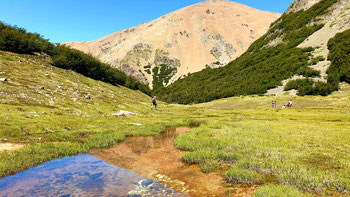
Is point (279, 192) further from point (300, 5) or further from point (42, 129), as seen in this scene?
point (300, 5)

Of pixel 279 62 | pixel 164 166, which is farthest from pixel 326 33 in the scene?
pixel 164 166

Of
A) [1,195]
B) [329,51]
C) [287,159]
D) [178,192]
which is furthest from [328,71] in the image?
[1,195]

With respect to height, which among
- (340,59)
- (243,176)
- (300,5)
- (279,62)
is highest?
(300,5)

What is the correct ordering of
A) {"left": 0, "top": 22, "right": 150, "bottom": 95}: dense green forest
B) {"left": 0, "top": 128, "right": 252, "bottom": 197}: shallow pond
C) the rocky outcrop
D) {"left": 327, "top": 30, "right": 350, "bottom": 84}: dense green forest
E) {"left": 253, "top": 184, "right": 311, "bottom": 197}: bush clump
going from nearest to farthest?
{"left": 253, "top": 184, "right": 311, "bottom": 197}: bush clump < {"left": 0, "top": 128, "right": 252, "bottom": 197}: shallow pond < {"left": 0, "top": 22, "right": 150, "bottom": 95}: dense green forest < {"left": 327, "top": 30, "right": 350, "bottom": 84}: dense green forest < the rocky outcrop

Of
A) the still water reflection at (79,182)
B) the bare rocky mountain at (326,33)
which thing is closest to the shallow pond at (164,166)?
the still water reflection at (79,182)

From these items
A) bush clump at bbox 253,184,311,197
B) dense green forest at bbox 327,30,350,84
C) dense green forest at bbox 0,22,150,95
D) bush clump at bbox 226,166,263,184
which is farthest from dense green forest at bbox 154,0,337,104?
bush clump at bbox 253,184,311,197

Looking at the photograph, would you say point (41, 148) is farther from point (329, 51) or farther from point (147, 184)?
point (329, 51)

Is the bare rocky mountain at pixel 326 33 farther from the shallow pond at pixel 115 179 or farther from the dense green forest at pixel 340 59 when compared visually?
the shallow pond at pixel 115 179

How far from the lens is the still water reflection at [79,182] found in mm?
6696

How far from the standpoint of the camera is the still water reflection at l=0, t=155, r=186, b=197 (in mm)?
6696

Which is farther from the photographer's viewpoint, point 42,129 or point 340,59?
point 340,59

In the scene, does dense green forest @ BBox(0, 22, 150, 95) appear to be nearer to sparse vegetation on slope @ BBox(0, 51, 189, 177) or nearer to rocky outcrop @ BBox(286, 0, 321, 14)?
sparse vegetation on slope @ BBox(0, 51, 189, 177)

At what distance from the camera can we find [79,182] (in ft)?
24.9

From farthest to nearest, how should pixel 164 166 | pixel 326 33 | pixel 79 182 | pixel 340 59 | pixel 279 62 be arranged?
pixel 279 62, pixel 326 33, pixel 340 59, pixel 164 166, pixel 79 182
